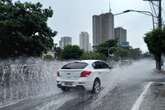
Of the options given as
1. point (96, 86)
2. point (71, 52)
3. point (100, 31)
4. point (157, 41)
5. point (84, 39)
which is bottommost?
point (96, 86)

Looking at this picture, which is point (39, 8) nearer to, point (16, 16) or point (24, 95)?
point (16, 16)

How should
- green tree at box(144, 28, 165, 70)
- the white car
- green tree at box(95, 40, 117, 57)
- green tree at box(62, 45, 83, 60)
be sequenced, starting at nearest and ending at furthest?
the white car → green tree at box(144, 28, 165, 70) → green tree at box(62, 45, 83, 60) → green tree at box(95, 40, 117, 57)

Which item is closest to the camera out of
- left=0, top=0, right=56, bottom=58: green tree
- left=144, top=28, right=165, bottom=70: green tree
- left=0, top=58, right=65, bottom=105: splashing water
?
left=0, top=58, right=65, bottom=105: splashing water

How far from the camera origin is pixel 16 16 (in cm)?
1966

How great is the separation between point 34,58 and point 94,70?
8.06 m

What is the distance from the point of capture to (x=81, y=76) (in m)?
13.0

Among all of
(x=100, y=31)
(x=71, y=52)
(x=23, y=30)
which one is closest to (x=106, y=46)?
(x=100, y=31)

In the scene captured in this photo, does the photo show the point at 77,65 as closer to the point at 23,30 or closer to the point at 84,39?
the point at 23,30

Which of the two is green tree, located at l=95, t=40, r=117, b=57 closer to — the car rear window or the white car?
the white car

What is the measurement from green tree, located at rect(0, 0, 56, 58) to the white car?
6.28 metres

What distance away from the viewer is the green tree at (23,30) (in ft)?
61.0

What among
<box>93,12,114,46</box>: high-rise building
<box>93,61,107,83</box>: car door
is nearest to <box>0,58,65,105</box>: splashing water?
<box>93,61,107,83</box>: car door

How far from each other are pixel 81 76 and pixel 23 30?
26.4ft

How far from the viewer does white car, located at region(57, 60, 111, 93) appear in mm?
12984
